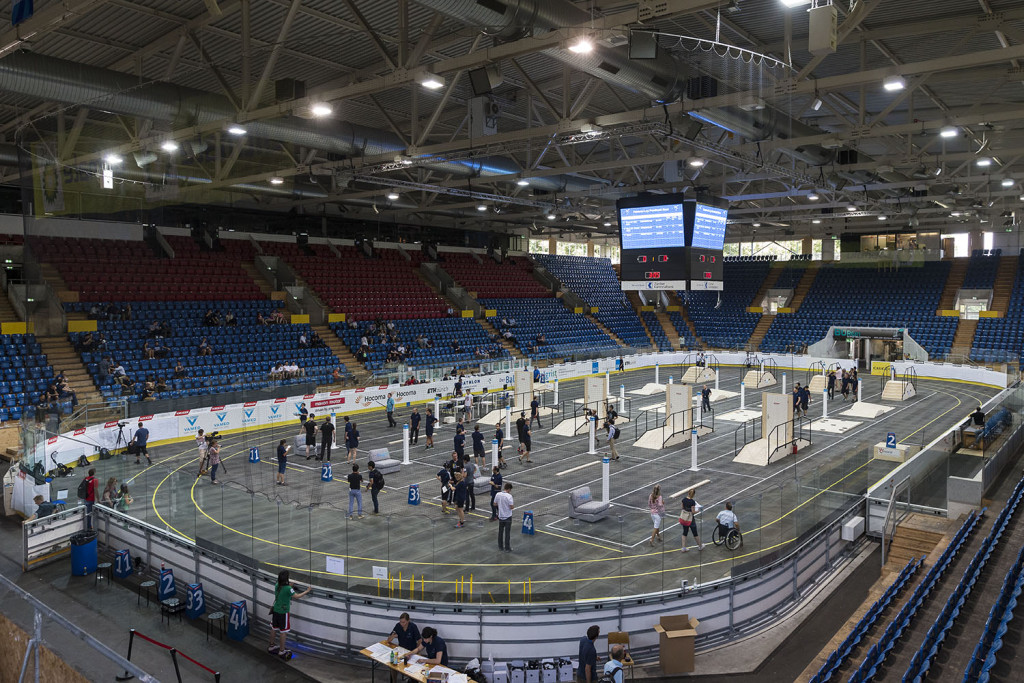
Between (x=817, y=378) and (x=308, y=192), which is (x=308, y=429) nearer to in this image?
(x=308, y=192)

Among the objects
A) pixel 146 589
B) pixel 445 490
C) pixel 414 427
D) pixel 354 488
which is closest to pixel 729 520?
pixel 445 490

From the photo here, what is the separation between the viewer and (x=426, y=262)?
159 ft

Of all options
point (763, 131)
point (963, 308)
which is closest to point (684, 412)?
point (763, 131)

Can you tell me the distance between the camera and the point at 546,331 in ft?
153

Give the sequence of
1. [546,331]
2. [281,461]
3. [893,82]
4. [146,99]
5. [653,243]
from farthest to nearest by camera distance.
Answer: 1. [546,331]
2. [653,243]
3. [281,461]
4. [146,99]
5. [893,82]

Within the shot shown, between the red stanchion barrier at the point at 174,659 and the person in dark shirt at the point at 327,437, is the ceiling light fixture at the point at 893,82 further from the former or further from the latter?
Result: the person in dark shirt at the point at 327,437

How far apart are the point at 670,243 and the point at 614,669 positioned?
13.2m

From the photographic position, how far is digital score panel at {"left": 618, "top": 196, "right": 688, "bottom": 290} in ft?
66.6

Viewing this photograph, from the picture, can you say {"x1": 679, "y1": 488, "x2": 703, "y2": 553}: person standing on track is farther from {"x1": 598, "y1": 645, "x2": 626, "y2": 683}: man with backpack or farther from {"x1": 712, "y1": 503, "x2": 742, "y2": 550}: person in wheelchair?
{"x1": 598, "y1": 645, "x2": 626, "y2": 683}: man with backpack

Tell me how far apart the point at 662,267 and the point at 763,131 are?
5277 millimetres

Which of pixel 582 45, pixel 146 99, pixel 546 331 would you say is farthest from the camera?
pixel 546 331

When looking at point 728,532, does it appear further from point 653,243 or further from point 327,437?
point 327,437

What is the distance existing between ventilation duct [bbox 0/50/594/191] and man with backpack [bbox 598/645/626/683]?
13.7 metres

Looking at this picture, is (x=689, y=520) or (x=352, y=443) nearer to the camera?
(x=689, y=520)
